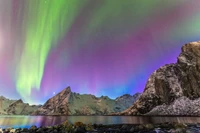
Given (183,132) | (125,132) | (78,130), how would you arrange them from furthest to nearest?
(78,130), (125,132), (183,132)

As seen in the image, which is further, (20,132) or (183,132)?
(20,132)

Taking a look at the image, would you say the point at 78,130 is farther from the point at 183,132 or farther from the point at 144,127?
the point at 183,132

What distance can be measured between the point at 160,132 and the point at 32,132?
29610mm

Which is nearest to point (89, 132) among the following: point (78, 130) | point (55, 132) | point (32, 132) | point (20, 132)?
point (78, 130)

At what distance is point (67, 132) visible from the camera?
3775cm

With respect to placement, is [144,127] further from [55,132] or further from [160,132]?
[55,132]

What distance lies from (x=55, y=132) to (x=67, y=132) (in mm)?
3009

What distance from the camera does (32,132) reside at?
3962 cm

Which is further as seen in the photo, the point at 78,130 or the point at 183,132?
the point at 78,130

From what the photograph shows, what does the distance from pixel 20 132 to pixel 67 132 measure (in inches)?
465

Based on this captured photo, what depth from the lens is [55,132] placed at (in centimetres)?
3838

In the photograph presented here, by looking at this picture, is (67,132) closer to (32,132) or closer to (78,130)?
(78,130)

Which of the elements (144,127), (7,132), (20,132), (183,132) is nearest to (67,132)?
(20,132)

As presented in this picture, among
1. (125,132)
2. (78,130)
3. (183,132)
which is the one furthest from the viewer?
(78,130)
